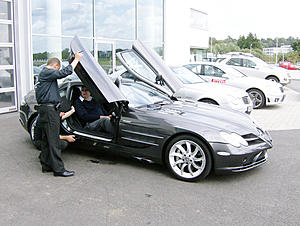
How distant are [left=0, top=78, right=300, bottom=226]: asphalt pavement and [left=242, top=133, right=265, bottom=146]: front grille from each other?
0.51 metres

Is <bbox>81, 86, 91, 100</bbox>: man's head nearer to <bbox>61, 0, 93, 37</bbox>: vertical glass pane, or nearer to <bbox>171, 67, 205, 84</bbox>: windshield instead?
<bbox>171, 67, 205, 84</bbox>: windshield

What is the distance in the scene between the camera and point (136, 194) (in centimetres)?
438

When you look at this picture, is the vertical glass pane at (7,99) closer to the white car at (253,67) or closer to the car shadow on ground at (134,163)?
the car shadow on ground at (134,163)

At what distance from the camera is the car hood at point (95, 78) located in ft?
16.7

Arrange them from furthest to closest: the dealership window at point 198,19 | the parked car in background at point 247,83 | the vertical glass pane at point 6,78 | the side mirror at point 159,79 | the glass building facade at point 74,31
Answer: the dealership window at point 198,19 → the parked car in background at point 247,83 → the glass building facade at point 74,31 → the vertical glass pane at point 6,78 → the side mirror at point 159,79

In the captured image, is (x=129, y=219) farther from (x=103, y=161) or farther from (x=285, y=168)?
(x=285, y=168)

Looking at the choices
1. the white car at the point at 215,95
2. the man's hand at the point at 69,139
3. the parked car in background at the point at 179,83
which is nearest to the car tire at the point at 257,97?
the parked car in background at the point at 179,83

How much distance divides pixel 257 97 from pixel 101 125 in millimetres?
7656

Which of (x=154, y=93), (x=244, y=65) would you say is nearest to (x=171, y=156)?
(x=154, y=93)

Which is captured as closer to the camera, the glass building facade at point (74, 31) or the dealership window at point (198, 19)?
the glass building facade at point (74, 31)

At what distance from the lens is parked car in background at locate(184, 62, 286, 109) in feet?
38.6

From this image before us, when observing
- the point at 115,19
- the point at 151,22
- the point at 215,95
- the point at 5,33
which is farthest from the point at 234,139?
the point at 151,22

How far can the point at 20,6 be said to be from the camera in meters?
10.4

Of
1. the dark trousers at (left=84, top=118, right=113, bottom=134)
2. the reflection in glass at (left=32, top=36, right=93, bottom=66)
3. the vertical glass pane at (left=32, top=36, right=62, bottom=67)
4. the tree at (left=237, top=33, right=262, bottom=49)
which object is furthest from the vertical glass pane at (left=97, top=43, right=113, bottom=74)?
the tree at (left=237, top=33, right=262, bottom=49)
